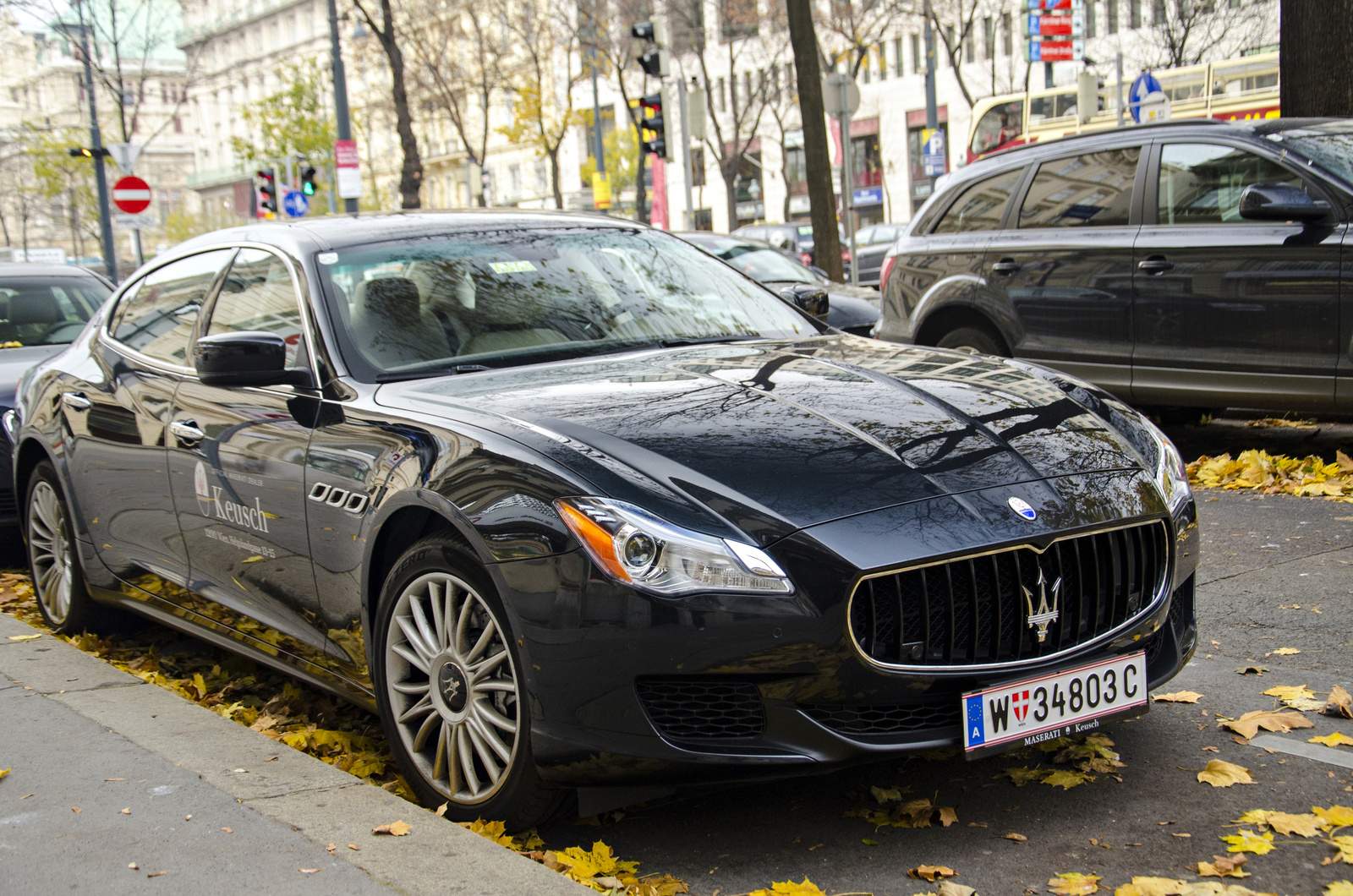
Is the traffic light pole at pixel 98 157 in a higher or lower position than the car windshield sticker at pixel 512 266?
higher

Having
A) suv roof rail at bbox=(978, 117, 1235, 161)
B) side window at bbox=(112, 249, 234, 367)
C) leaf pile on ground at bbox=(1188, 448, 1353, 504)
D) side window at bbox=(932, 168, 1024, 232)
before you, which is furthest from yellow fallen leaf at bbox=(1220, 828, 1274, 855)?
side window at bbox=(932, 168, 1024, 232)

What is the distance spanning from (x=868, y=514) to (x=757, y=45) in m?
62.1

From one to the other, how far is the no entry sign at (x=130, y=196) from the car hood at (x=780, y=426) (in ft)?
75.3

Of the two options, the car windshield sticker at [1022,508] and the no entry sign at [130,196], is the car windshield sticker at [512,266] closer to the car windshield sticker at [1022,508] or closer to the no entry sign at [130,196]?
the car windshield sticker at [1022,508]

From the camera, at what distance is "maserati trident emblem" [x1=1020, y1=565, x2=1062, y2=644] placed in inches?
125

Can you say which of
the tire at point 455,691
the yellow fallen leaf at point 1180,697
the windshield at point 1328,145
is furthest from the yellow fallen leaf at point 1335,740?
the windshield at point 1328,145

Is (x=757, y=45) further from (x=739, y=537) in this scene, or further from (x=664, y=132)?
(x=739, y=537)

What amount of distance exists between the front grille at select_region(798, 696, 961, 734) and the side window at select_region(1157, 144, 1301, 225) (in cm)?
522

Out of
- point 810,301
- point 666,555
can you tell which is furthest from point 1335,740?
point 810,301

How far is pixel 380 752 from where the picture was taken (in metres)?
4.27

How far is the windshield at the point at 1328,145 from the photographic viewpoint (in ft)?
23.3

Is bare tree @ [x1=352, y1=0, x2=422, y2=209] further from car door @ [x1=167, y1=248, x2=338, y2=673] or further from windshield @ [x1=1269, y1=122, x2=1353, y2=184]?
car door @ [x1=167, y1=248, x2=338, y2=673]

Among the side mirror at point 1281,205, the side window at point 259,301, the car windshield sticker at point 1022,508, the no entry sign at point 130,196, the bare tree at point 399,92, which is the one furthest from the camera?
the bare tree at point 399,92

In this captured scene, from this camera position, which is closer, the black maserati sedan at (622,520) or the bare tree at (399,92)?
the black maserati sedan at (622,520)
